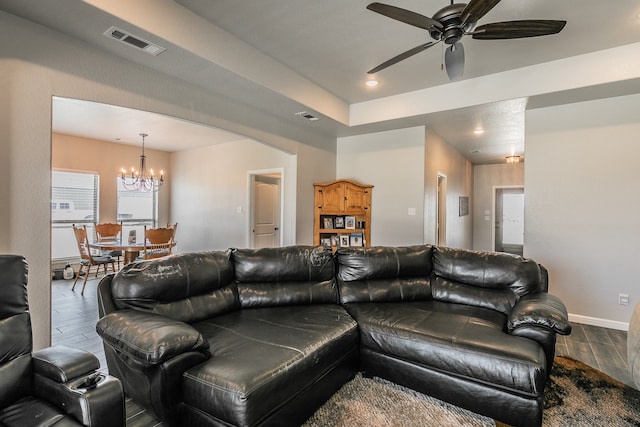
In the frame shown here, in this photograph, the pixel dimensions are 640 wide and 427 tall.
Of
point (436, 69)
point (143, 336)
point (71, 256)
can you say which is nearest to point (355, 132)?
point (436, 69)

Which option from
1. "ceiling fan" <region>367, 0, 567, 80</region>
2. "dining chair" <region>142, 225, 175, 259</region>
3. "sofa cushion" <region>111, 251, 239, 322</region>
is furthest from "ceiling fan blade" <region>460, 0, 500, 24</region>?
"dining chair" <region>142, 225, 175, 259</region>

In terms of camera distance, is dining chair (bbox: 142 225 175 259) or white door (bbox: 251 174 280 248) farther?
white door (bbox: 251 174 280 248)

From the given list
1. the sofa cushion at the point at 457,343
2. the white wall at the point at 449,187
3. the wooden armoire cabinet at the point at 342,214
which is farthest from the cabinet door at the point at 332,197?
the sofa cushion at the point at 457,343

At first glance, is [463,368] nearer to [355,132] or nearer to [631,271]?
[631,271]

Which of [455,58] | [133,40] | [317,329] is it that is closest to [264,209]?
[133,40]

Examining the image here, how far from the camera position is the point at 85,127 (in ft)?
18.4

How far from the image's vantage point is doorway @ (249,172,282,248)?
6348mm

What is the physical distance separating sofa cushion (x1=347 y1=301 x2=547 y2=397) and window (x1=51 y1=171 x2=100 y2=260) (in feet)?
20.7

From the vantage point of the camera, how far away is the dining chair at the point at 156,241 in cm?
504

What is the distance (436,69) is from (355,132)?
188 centimetres

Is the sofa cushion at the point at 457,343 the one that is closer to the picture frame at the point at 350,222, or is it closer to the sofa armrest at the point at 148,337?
the sofa armrest at the point at 148,337

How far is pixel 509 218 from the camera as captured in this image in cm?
929

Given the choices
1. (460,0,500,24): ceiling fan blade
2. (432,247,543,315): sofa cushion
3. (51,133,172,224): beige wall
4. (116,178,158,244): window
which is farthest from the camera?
(116,178,158,244): window

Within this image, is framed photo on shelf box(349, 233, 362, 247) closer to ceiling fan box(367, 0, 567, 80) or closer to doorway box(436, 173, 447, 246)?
doorway box(436, 173, 447, 246)
